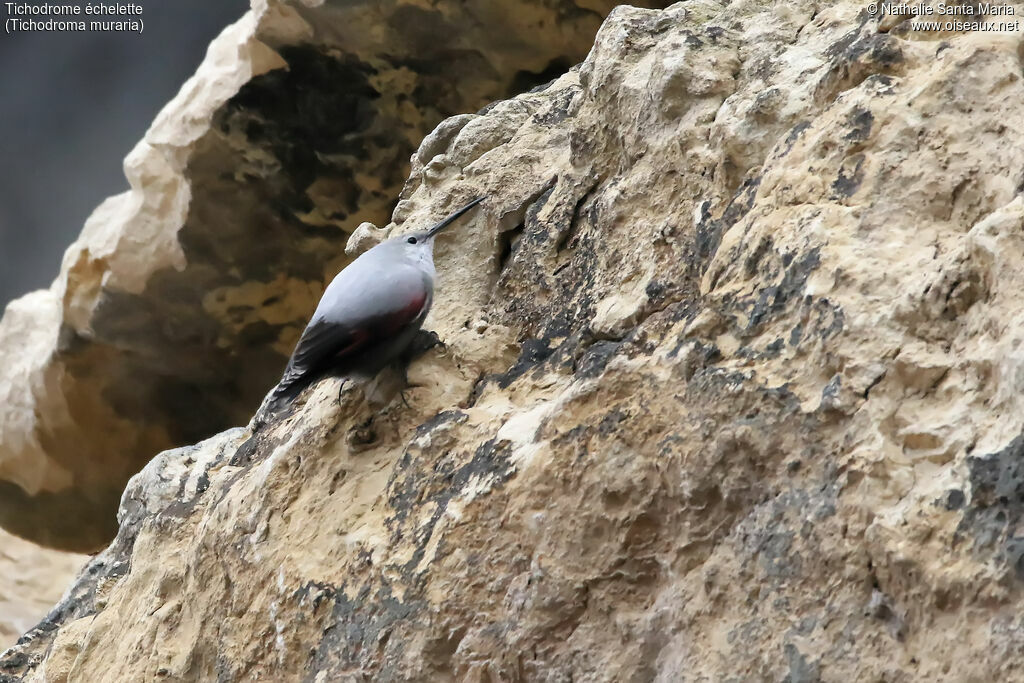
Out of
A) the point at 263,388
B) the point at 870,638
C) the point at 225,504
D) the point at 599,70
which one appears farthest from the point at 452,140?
the point at 263,388

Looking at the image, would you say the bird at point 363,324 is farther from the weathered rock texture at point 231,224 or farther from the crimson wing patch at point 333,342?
the weathered rock texture at point 231,224

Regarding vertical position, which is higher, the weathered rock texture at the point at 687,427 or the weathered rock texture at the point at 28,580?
the weathered rock texture at the point at 687,427

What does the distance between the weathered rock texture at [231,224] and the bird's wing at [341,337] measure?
2.08 meters

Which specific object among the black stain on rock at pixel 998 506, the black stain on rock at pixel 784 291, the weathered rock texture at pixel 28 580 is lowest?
the weathered rock texture at pixel 28 580

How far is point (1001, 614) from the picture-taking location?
1043 millimetres

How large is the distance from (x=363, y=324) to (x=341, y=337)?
48mm

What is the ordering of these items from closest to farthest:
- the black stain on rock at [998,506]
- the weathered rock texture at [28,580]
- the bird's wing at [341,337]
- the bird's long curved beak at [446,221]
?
the black stain on rock at [998,506] < the bird's wing at [341,337] < the bird's long curved beak at [446,221] < the weathered rock texture at [28,580]

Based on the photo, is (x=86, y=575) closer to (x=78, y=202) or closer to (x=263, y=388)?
(x=263, y=388)

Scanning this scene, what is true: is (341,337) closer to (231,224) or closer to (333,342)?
(333,342)

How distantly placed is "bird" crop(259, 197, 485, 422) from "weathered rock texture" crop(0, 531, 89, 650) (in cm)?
380

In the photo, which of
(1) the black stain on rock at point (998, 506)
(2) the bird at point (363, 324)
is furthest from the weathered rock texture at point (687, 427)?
(2) the bird at point (363, 324)

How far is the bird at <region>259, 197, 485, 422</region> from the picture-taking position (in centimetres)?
191

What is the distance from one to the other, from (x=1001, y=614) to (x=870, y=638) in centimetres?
15

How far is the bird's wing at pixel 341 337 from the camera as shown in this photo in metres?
1.91
